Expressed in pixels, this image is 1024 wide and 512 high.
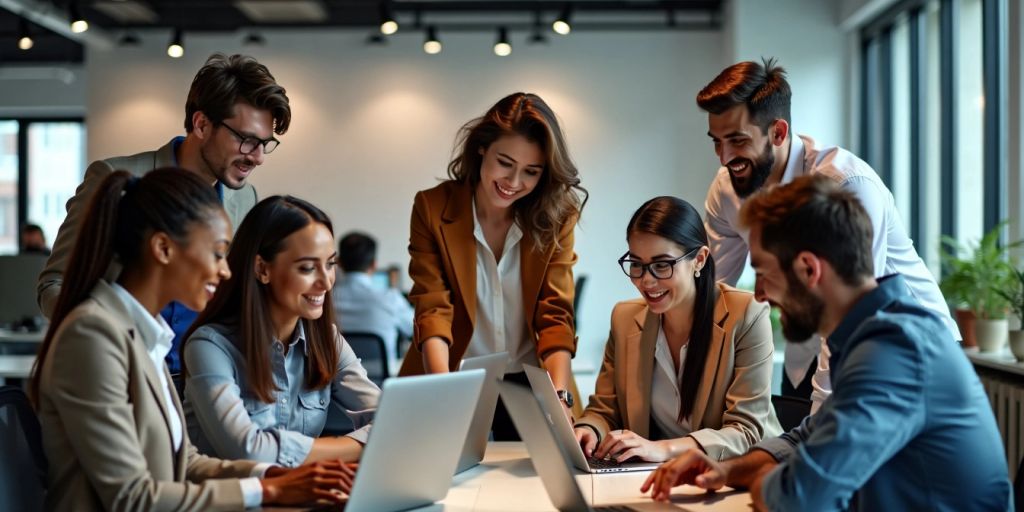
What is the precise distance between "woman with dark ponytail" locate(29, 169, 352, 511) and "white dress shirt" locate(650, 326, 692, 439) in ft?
3.05

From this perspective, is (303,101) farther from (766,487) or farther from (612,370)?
(766,487)

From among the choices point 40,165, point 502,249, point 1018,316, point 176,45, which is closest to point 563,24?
point 176,45

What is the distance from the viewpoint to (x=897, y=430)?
1440 mm

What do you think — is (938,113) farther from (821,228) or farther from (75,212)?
(75,212)

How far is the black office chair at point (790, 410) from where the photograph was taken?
7.80 ft

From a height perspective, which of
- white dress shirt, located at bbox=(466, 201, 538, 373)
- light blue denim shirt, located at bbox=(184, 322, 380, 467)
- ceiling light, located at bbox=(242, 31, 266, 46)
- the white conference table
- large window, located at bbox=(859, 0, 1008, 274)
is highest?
ceiling light, located at bbox=(242, 31, 266, 46)

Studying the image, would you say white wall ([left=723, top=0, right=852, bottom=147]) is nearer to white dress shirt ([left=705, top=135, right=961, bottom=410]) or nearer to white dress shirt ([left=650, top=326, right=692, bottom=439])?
white dress shirt ([left=705, top=135, right=961, bottom=410])

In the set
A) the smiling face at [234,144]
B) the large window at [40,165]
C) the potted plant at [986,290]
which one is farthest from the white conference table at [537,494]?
the large window at [40,165]

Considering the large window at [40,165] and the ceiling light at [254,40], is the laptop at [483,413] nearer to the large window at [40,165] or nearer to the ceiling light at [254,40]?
the ceiling light at [254,40]

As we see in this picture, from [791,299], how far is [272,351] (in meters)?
1.05

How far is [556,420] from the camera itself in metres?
1.92

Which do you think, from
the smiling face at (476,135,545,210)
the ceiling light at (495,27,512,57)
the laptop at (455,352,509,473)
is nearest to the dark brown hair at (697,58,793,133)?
the smiling face at (476,135,545,210)

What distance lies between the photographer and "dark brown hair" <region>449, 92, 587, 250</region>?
2529 millimetres

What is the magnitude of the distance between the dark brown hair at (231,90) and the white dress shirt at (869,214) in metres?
1.17
